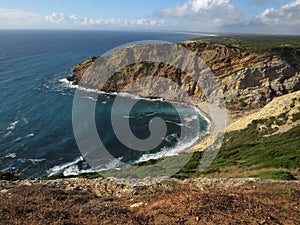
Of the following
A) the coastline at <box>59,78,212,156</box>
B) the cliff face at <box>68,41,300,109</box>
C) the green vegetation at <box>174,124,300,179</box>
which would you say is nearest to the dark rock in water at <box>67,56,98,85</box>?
the coastline at <box>59,78,212,156</box>

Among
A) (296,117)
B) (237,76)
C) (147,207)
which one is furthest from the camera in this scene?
(237,76)

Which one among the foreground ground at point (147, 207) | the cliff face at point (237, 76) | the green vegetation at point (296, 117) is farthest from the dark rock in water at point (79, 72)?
the foreground ground at point (147, 207)

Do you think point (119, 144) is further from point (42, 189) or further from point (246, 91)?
point (246, 91)

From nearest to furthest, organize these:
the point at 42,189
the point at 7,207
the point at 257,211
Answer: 1. the point at 257,211
2. the point at 7,207
3. the point at 42,189

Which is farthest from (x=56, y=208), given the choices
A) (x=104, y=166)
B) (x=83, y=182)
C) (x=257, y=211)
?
(x=104, y=166)

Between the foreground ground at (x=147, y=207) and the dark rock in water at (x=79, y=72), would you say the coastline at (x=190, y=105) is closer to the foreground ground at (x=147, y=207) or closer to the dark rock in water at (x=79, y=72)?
the dark rock in water at (x=79, y=72)

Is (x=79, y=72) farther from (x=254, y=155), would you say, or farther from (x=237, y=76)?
(x=254, y=155)

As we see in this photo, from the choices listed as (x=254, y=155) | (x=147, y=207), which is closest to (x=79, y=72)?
(x=254, y=155)
